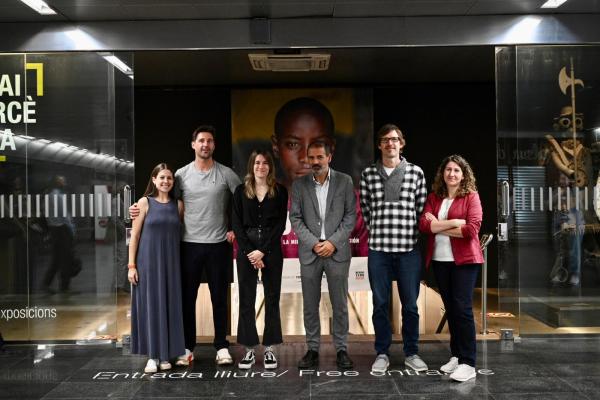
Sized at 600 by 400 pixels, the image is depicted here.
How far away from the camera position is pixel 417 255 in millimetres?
4082

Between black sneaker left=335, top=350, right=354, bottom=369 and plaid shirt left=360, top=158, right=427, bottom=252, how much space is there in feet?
2.61

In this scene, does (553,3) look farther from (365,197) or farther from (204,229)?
(204,229)

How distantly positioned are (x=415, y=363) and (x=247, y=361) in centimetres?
119

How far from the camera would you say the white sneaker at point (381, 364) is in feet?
13.3

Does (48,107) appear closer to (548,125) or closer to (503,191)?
(503,191)

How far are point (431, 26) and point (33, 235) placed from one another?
3968 millimetres

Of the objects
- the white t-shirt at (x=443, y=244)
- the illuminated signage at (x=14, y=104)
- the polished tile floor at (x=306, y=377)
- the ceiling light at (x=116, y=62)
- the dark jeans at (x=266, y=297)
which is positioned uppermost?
the ceiling light at (x=116, y=62)

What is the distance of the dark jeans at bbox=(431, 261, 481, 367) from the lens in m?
3.85

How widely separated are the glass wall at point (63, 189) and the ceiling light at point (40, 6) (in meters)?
0.43

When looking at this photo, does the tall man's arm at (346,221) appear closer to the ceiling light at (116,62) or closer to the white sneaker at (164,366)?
the white sneaker at (164,366)

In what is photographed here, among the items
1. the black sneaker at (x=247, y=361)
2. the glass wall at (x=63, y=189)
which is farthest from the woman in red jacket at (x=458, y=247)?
the glass wall at (x=63, y=189)

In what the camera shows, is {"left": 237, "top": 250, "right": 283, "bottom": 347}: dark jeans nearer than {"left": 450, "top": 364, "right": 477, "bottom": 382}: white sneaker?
No

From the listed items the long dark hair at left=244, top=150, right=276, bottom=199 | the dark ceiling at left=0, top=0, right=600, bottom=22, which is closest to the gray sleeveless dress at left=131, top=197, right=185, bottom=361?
the long dark hair at left=244, top=150, right=276, bottom=199

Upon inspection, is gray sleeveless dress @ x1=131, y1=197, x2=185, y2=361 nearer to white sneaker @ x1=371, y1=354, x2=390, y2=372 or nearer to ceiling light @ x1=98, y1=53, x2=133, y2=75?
white sneaker @ x1=371, y1=354, x2=390, y2=372
